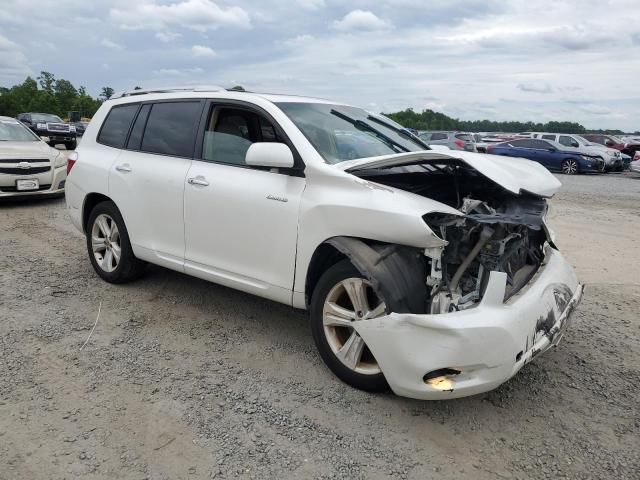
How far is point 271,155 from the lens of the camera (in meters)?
3.42

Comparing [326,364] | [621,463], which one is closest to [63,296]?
[326,364]

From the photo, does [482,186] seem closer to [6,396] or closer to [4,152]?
[6,396]

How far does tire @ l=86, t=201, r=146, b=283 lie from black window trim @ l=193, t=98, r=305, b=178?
118cm

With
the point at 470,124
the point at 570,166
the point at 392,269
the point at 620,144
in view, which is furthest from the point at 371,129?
the point at 470,124

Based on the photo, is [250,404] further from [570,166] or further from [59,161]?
[570,166]

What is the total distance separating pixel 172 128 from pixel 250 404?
2.47 meters

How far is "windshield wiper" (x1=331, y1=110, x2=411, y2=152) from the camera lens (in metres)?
4.21

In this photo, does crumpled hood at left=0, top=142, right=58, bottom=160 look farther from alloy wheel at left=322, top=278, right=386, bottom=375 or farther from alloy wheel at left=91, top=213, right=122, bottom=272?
alloy wheel at left=322, top=278, right=386, bottom=375

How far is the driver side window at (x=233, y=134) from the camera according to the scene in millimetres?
3934

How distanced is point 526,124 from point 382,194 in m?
69.0

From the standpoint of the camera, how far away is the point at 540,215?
3.35 meters

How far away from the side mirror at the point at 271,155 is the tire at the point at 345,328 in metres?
0.76

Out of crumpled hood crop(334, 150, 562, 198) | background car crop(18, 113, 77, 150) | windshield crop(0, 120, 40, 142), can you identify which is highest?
crumpled hood crop(334, 150, 562, 198)

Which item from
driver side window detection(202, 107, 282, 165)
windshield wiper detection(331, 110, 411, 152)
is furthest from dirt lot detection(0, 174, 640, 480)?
windshield wiper detection(331, 110, 411, 152)
